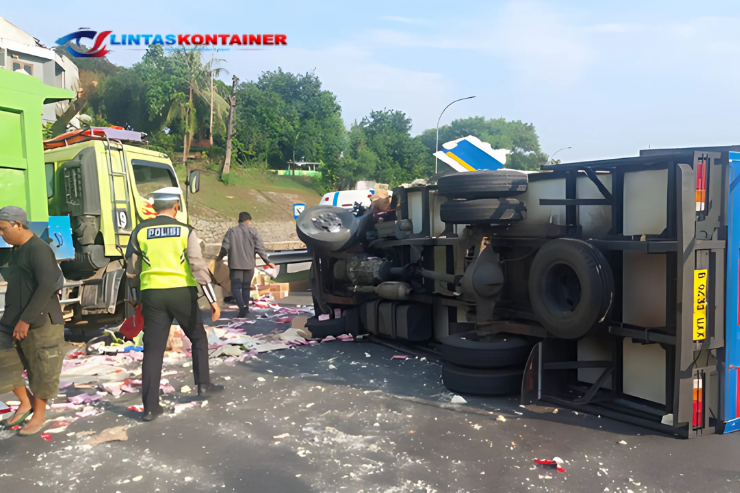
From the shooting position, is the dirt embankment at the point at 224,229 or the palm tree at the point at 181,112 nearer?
the dirt embankment at the point at 224,229

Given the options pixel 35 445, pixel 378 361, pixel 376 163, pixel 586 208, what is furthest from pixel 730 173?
pixel 376 163

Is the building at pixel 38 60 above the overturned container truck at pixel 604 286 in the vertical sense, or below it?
above

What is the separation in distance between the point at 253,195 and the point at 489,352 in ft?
123

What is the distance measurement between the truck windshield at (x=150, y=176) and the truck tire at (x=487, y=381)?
5970mm

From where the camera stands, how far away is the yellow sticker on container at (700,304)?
4711 millimetres

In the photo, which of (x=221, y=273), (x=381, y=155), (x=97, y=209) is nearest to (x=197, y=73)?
(x=381, y=155)

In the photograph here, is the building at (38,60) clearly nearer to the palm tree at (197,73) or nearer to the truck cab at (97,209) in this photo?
the truck cab at (97,209)

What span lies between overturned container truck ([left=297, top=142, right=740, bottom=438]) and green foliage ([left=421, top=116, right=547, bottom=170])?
276 ft

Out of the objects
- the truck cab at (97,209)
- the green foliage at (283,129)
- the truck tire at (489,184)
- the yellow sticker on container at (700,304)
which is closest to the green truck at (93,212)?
the truck cab at (97,209)

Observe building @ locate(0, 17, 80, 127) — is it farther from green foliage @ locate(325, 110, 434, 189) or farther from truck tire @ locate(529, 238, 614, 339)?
green foliage @ locate(325, 110, 434, 189)

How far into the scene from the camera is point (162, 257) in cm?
568

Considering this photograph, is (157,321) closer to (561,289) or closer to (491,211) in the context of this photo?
(491,211)

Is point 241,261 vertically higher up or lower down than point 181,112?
lower down

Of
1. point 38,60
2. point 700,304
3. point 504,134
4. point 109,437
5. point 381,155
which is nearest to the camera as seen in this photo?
point 700,304
